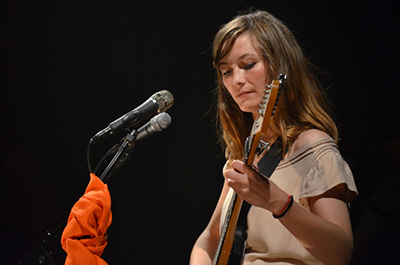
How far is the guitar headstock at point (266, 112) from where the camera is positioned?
0.96m

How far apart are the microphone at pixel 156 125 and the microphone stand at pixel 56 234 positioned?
2 centimetres

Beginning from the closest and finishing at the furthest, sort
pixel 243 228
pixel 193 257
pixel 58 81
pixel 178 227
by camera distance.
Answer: pixel 243 228 < pixel 193 257 < pixel 178 227 < pixel 58 81

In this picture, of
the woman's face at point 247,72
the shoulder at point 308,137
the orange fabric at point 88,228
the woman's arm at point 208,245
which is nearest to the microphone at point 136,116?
the orange fabric at point 88,228

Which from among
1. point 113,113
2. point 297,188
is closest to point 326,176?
point 297,188

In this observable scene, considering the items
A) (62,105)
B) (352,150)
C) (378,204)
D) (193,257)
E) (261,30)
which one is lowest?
(193,257)

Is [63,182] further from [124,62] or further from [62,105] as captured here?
[124,62]

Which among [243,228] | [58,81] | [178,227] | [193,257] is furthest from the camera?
[58,81]

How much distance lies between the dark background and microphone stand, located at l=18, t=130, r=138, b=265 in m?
0.53

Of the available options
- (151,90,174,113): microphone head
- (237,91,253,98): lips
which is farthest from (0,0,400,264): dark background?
(237,91,253,98): lips

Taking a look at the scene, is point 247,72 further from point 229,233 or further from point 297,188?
point 229,233

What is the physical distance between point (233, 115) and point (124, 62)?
2.82ft

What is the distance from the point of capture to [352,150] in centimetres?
148

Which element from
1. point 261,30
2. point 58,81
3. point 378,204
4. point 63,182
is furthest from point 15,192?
point 378,204

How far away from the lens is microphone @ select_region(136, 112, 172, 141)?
4.58ft
